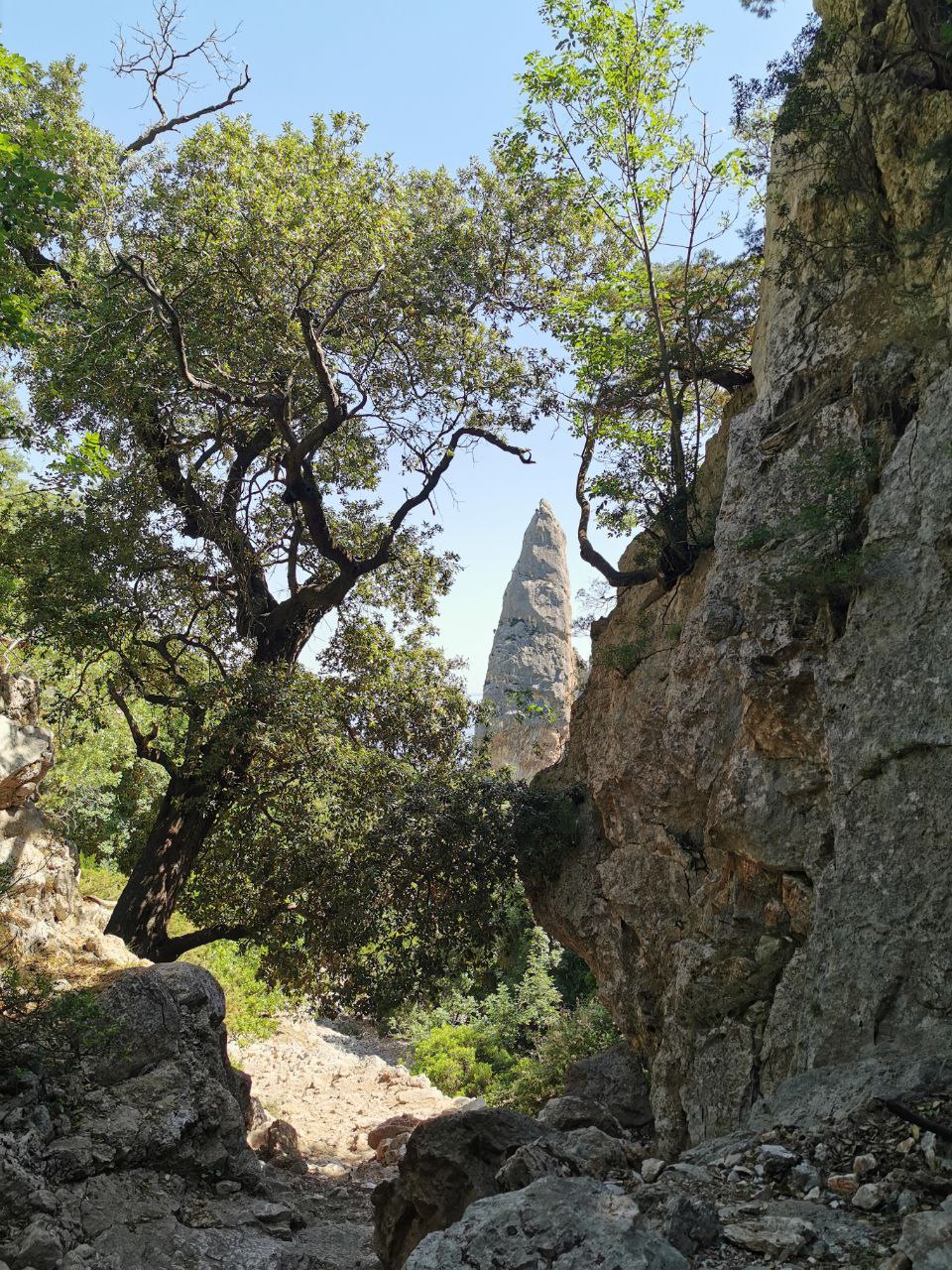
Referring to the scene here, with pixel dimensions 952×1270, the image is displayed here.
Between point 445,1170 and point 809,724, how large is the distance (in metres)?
5.32

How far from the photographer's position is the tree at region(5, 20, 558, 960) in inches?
438

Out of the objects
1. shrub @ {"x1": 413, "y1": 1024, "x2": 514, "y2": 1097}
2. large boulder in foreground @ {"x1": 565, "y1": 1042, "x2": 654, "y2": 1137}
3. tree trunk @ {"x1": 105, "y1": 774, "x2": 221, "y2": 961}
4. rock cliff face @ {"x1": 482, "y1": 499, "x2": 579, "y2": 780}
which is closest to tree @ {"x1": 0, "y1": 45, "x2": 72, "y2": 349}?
tree trunk @ {"x1": 105, "y1": 774, "x2": 221, "y2": 961}

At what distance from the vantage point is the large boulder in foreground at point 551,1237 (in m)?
3.78

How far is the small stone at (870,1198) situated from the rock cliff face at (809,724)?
1241mm

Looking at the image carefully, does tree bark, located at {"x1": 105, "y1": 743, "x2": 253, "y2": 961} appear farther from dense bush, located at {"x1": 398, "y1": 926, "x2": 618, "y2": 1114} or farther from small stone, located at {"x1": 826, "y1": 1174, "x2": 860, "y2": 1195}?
small stone, located at {"x1": 826, "y1": 1174, "x2": 860, "y2": 1195}

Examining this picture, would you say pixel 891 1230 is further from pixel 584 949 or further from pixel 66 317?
pixel 66 317

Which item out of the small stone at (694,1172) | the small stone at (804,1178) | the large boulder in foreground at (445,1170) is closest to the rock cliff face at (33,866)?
the large boulder in foreground at (445,1170)

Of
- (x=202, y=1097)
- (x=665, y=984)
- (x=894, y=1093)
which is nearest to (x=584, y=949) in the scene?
(x=665, y=984)

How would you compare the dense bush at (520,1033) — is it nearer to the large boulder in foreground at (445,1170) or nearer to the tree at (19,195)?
the large boulder in foreground at (445,1170)

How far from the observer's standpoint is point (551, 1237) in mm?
3947

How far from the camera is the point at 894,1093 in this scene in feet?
17.5


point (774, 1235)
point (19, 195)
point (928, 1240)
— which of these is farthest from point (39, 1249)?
point (19, 195)

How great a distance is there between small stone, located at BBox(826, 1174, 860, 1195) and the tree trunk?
8.79 m

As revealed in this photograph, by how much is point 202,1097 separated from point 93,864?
34.2 ft
